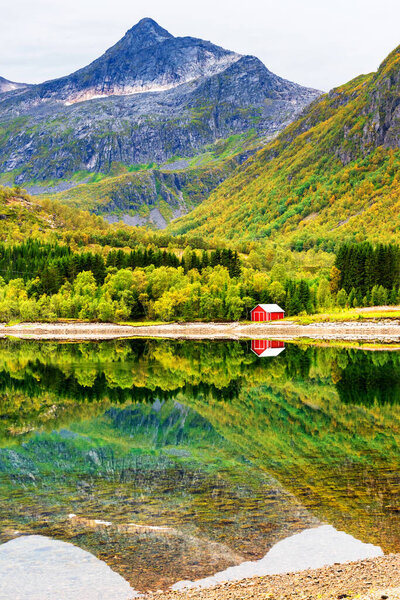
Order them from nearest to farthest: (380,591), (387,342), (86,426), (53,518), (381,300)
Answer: (380,591)
(53,518)
(86,426)
(387,342)
(381,300)

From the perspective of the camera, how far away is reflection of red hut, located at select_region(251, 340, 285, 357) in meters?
82.7

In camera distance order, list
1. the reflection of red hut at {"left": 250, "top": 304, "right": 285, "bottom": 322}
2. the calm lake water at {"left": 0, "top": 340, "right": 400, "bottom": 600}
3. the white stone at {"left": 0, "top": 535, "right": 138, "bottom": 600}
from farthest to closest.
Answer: the reflection of red hut at {"left": 250, "top": 304, "right": 285, "bottom": 322}, the calm lake water at {"left": 0, "top": 340, "right": 400, "bottom": 600}, the white stone at {"left": 0, "top": 535, "right": 138, "bottom": 600}

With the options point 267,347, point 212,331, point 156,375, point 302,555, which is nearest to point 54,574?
point 302,555

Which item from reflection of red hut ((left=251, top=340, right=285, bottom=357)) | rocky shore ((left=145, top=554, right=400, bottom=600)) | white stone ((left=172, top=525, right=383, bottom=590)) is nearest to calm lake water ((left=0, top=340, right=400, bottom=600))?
white stone ((left=172, top=525, right=383, bottom=590))

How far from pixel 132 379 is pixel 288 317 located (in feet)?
251

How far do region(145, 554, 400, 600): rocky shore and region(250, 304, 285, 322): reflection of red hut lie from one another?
11050cm

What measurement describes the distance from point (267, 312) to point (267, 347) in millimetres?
33236

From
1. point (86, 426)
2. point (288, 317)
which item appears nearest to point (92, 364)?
point (86, 426)

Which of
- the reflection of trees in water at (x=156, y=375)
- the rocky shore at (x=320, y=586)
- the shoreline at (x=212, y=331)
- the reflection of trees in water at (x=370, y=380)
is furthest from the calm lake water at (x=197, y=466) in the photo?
the shoreline at (x=212, y=331)

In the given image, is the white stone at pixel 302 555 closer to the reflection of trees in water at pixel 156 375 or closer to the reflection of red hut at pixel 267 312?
the reflection of trees in water at pixel 156 375

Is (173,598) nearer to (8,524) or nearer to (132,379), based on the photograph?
(8,524)

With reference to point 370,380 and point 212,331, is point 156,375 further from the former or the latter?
point 212,331

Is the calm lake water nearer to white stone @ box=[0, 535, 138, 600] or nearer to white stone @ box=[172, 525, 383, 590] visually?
white stone @ box=[172, 525, 383, 590]

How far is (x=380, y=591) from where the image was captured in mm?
12773
